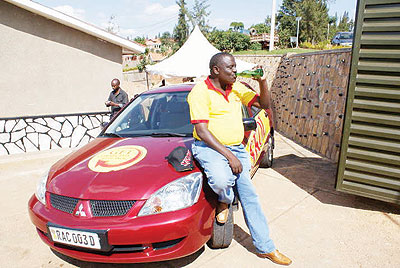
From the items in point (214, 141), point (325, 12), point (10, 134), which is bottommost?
point (10, 134)

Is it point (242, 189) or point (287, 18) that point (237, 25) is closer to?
point (287, 18)

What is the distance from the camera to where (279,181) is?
4438mm

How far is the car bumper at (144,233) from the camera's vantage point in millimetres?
2088

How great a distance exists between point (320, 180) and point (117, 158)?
3.17 meters

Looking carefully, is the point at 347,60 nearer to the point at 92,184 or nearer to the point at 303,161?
the point at 303,161

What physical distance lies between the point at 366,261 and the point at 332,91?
416 cm

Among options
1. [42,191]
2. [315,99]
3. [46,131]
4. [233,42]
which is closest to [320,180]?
[315,99]

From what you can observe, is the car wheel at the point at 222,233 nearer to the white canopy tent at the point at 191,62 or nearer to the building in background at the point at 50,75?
the building in background at the point at 50,75

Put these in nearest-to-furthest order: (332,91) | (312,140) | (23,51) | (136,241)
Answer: (136,241) → (332,91) → (312,140) → (23,51)

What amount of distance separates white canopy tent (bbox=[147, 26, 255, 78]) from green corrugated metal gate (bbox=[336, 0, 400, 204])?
23.2ft

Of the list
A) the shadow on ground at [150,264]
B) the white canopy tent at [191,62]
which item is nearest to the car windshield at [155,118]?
the shadow on ground at [150,264]

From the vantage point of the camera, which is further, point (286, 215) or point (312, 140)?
point (312, 140)

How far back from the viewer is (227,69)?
238cm

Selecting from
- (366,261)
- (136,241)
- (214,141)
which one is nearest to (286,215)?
(366,261)
